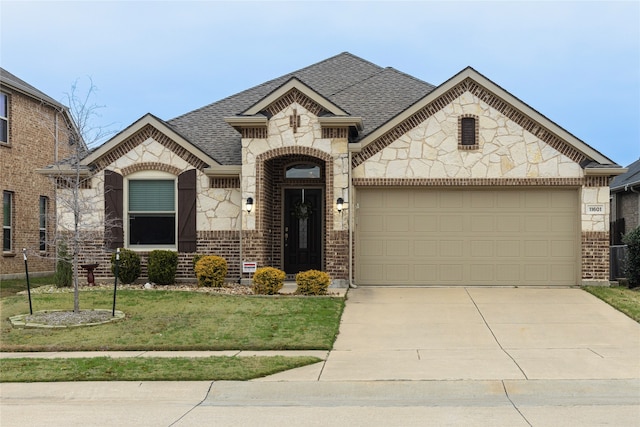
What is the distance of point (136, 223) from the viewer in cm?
1848

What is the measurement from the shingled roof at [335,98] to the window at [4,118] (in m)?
5.89

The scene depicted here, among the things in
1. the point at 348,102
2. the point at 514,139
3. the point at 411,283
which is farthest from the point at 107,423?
the point at 348,102

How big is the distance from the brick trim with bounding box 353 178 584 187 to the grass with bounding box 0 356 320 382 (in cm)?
817

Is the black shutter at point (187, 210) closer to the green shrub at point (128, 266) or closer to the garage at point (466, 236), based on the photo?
the green shrub at point (128, 266)

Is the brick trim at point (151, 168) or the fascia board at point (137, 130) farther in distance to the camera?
the brick trim at point (151, 168)

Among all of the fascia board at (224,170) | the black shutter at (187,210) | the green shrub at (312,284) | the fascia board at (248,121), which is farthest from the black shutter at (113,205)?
the green shrub at (312,284)

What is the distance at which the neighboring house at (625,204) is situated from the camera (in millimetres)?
23125

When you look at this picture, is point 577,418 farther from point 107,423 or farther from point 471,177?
point 471,177

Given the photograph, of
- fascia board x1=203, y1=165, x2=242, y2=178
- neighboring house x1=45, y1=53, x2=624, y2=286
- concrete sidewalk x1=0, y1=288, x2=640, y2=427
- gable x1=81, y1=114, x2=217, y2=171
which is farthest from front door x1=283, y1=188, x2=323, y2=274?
concrete sidewalk x1=0, y1=288, x2=640, y2=427

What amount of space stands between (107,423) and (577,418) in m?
4.97

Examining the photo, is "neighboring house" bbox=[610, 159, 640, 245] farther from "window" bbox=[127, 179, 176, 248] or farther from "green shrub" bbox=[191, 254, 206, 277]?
"window" bbox=[127, 179, 176, 248]

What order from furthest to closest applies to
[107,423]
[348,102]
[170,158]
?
[348,102] → [170,158] → [107,423]

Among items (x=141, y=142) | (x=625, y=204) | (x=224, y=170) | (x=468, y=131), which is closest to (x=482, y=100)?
(x=468, y=131)

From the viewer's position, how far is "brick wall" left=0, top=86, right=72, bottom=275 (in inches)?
886
